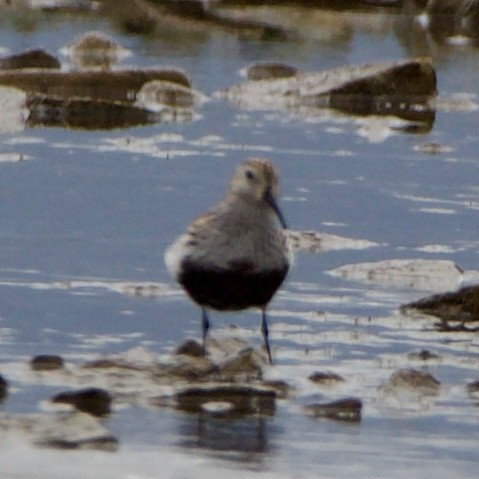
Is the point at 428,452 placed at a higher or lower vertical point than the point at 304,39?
higher

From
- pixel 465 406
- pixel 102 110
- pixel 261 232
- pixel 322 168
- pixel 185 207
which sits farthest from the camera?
pixel 102 110

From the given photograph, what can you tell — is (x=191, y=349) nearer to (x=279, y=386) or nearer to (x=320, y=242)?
(x=279, y=386)

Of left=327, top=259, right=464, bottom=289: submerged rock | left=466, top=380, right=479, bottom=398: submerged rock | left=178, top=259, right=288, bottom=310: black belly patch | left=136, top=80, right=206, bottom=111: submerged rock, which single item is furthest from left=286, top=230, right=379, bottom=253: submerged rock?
left=136, top=80, right=206, bottom=111: submerged rock

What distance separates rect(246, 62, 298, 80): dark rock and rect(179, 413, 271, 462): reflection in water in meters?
8.23

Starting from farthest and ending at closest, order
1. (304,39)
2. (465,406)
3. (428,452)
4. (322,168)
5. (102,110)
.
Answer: (304,39) < (102,110) < (322,168) < (465,406) < (428,452)

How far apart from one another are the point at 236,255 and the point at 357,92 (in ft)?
19.5

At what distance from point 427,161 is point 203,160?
48.9 inches

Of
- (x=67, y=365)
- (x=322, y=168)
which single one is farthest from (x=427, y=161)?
(x=67, y=365)

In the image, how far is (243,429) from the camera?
5.72m

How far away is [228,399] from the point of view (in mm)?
6023

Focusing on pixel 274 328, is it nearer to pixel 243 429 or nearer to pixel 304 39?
pixel 243 429

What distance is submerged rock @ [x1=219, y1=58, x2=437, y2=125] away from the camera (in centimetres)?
1250

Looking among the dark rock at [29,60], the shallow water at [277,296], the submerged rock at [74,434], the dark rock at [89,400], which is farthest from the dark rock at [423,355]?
the dark rock at [29,60]

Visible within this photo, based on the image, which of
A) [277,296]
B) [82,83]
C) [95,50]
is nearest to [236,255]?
[277,296]
